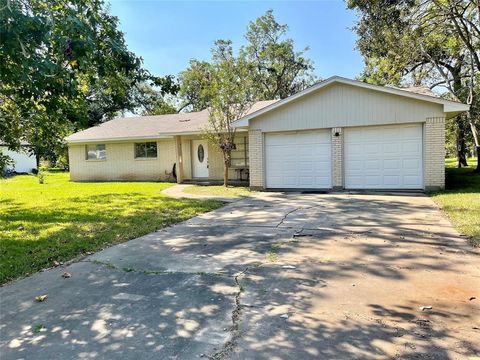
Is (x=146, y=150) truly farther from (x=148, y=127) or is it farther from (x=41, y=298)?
(x=41, y=298)

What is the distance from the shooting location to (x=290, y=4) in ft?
54.0

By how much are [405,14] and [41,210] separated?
47.2 feet

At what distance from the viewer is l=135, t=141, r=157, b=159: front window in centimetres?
2014

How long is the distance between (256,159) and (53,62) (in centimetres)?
966

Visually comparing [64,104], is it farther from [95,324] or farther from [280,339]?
[280,339]

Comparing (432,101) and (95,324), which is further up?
(432,101)

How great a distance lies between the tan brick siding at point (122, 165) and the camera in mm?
19656

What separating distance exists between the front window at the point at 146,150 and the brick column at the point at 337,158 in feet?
35.3

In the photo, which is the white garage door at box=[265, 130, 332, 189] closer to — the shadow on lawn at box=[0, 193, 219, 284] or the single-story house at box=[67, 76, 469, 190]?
the single-story house at box=[67, 76, 469, 190]

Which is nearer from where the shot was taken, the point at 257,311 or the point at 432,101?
the point at 257,311

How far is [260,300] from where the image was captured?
148 inches

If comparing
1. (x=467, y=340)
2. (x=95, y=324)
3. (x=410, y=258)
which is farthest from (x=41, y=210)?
(x=467, y=340)

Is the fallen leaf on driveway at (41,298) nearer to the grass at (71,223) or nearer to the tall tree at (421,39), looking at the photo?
the grass at (71,223)

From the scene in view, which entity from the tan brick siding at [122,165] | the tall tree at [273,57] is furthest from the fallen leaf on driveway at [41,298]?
the tall tree at [273,57]
